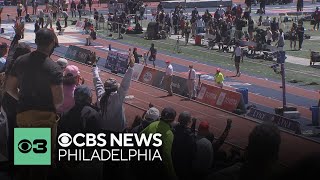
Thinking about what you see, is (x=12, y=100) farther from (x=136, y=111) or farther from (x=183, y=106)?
(x=183, y=106)

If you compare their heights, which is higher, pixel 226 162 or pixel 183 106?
pixel 226 162

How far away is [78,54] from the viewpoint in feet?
105

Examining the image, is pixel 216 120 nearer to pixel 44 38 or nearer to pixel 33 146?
pixel 33 146

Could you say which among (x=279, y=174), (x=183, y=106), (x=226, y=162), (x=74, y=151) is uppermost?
(x=279, y=174)

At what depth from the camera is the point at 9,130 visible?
701 centimetres

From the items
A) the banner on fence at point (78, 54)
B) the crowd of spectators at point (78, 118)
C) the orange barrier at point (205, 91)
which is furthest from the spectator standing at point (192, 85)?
the crowd of spectators at point (78, 118)

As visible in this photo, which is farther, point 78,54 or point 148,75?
point 78,54

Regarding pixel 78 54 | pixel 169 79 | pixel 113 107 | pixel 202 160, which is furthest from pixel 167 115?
pixel 78 54

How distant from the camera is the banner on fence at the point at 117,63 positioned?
2928cm

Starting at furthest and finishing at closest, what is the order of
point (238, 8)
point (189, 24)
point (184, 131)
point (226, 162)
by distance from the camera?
point (238, 8)
point (189, 24)
point (226, 162)
point (184, 131)

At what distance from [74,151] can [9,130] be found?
46.5 inches

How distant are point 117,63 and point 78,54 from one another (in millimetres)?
3112

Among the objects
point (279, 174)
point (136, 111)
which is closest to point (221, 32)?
point (136, 111)

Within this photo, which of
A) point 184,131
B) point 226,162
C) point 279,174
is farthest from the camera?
point 226,162
